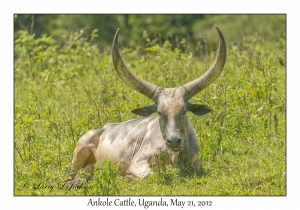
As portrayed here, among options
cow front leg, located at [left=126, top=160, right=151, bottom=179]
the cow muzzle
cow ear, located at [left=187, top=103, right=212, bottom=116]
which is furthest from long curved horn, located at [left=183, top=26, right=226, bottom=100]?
cow front leg, located at [left=126, top=160, right=151, bottom=179]

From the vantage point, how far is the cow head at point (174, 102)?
32.3ft

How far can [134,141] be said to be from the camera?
441 inches

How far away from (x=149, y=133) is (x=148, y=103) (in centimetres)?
179

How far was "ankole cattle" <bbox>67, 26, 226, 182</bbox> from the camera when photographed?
395 inches

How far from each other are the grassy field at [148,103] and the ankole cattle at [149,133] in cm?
29

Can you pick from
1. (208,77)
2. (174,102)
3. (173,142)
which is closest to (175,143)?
(173,142)

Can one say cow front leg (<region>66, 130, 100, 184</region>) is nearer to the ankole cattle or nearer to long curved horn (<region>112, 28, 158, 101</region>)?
the ankole cattle

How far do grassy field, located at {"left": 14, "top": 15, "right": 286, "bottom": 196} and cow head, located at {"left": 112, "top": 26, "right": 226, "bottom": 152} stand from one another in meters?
0.53

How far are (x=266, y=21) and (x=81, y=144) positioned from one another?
16.1 meters

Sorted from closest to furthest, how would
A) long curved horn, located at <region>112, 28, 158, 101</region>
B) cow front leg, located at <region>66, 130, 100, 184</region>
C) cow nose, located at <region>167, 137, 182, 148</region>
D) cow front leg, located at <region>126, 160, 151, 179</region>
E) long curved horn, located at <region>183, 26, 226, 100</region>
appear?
cow nose, located at <region>167, 137, 182, 148</region> → cow front leg, located at <region>126, 160, 151, 179</region> → long curved horn, located at <region>183, 26, 226, 100</region> → long curved horn, located at <region>112, 28, 158, 101</region> → cow front leg, located at <region>66, 130, 100, 184</region>

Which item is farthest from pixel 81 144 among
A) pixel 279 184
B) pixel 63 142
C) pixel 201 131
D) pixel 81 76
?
pixel 81 76

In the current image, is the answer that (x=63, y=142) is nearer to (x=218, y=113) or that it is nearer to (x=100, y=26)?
(x=218, y=113)

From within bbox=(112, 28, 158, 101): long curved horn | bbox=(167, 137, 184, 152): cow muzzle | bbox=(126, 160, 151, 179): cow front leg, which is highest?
bbox=(112, 28, 158, 101): long curved horn

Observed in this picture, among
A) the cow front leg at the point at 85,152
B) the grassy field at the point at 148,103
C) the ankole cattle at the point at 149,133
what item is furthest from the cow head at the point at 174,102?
the cow front leg at the point at 85,152
